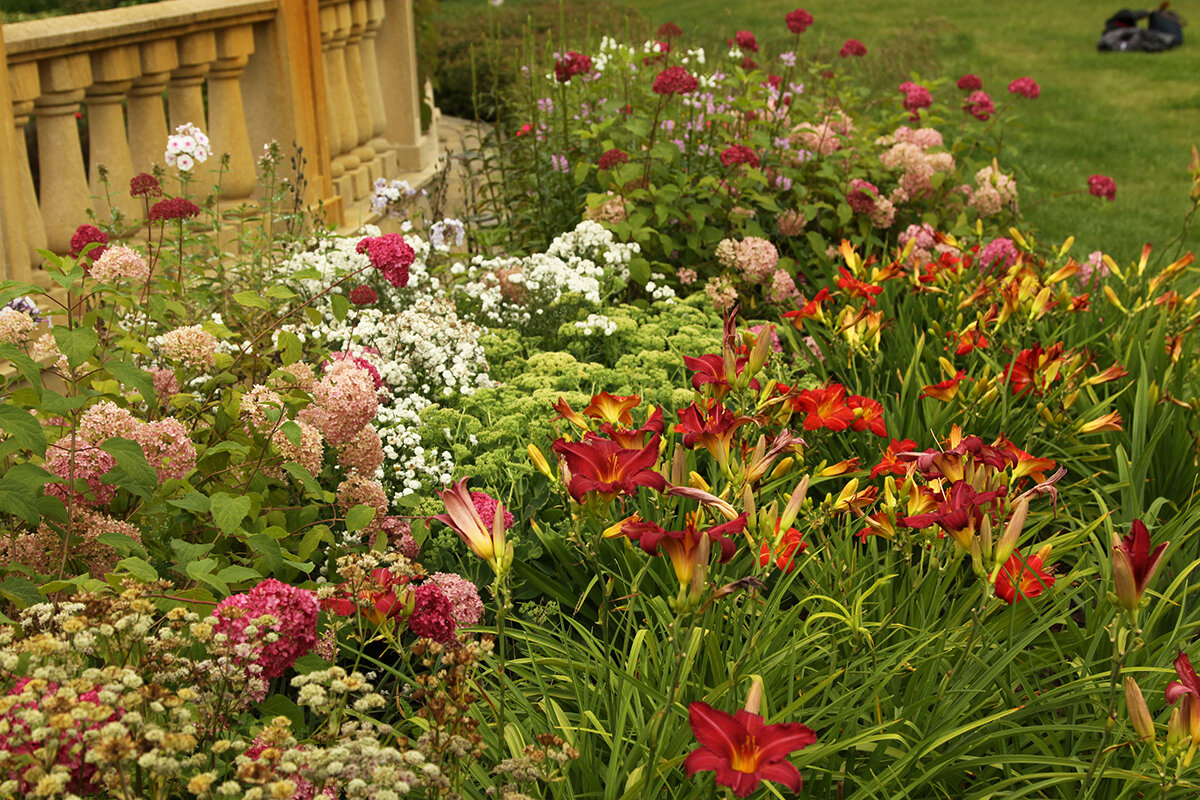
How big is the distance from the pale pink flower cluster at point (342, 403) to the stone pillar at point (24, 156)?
6.31 ft

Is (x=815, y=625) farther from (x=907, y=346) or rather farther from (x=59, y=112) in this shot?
(x=59, y=112)

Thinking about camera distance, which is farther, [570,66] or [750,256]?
[570,66]

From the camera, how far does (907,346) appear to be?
11.3 feet

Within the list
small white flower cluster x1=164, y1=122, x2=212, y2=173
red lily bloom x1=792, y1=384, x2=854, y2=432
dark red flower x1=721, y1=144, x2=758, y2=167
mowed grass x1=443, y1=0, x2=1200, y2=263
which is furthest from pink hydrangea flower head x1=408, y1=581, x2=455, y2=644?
mowed grass x1=443, y1=0, x2=1200, y2=263

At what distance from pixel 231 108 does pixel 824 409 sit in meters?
3.47

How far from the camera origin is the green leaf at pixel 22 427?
183 cm

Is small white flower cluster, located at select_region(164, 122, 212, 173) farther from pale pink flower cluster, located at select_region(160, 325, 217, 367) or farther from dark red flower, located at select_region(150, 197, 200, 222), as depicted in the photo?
pale pink flower cluster, located at select_region(160, 325, 217, 367)

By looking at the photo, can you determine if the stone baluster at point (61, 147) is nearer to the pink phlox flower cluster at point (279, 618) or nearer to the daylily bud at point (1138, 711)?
the pink phlox flower cluster at point (279, 618)

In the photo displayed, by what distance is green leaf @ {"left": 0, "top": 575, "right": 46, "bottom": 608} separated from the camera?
71.9 inches

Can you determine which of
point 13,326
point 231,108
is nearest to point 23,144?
point 231,108

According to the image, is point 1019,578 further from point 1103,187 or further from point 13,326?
point 1103,187

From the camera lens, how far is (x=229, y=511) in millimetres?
1949

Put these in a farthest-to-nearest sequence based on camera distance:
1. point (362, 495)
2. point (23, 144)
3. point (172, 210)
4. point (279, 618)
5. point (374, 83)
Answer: point (374, 83) < point (23, 144) < point (172, 210) < point (362, 495) < point (279, 618)

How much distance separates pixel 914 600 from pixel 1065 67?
13546 millimetres
